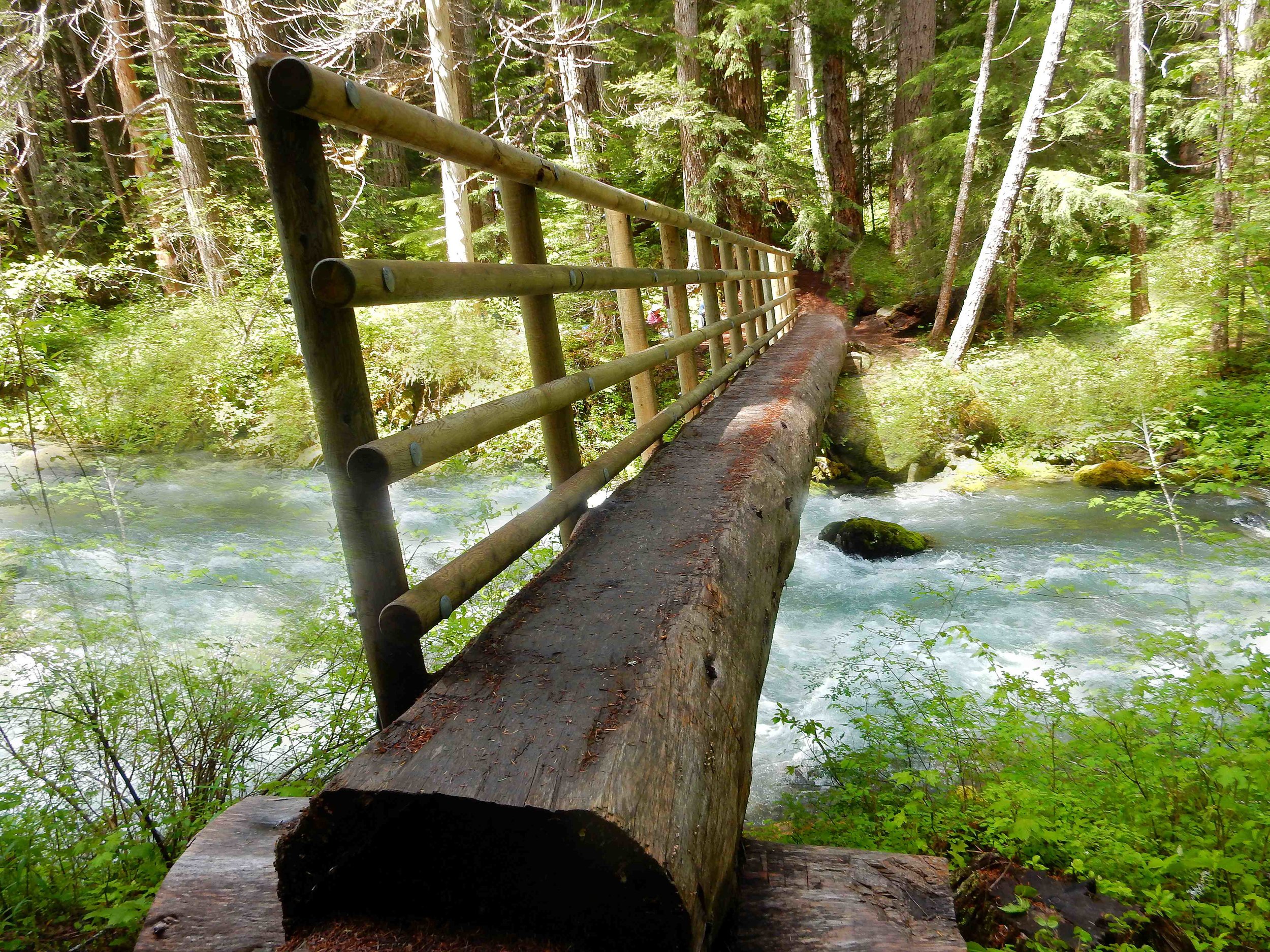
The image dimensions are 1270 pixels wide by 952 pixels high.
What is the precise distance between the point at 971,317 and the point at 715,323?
8.24 metres

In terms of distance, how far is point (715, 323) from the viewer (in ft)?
16.2

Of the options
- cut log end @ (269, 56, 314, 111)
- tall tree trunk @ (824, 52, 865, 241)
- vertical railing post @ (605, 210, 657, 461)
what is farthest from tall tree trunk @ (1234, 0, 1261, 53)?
cut log end @ (269, 56, 314, 111)

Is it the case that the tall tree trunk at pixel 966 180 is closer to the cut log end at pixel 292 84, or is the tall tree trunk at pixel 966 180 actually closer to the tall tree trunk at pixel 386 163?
the cut log end at pixel 292 84

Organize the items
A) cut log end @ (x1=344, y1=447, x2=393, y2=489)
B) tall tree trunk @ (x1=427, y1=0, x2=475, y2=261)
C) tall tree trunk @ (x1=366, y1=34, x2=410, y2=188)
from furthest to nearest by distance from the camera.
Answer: tall tree trunk @ (x1=366, y1=34, x2=410, y2=188), tall tree trunk @ (x1=427, y1=0, x2=475, y2=261), cut log end @ (x1=344, y1=447, x2=393, y2=489)

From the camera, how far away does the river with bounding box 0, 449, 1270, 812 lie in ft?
16.3

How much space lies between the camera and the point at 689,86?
34.0 ft

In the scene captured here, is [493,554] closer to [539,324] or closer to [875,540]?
[539,324]

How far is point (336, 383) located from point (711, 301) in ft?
13.4

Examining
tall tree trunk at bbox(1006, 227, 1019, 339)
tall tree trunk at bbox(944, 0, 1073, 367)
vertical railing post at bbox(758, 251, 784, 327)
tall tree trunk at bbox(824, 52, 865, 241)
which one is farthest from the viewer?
tall tree trunk at bbox(824, 52, 865, 241)

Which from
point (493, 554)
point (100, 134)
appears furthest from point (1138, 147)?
point (100, 134)

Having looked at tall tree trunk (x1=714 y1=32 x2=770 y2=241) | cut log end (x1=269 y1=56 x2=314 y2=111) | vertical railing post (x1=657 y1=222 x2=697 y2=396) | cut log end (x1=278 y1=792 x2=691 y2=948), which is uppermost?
tall tree trunk (x1=714 y1=32 x2=770 y2=241)

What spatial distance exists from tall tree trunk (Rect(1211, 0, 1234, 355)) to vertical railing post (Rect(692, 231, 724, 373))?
6.02 m

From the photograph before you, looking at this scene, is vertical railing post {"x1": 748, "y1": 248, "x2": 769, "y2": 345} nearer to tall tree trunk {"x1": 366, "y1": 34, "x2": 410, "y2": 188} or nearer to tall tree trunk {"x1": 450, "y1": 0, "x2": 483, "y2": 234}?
tall tree trunk {"x1": 450, "y1": 0, "x2": 483, "y2": 234}

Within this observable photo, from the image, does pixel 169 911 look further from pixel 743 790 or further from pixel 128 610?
pixel 128 610
